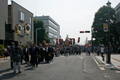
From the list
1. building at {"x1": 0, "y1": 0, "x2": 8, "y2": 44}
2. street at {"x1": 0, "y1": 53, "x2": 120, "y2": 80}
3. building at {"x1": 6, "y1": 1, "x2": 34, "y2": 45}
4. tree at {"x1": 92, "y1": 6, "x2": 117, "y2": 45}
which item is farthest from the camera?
tree at {"x1": 92, "y1": 6, "x2": 117, "y2": 45}

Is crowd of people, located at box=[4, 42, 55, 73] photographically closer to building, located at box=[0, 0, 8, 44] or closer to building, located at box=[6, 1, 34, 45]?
building, located at box=[0, 0, 8, 44]

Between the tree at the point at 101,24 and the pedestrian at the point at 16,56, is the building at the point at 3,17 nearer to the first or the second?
the pedestrian at the point at 16,56

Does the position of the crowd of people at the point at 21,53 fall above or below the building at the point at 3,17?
below

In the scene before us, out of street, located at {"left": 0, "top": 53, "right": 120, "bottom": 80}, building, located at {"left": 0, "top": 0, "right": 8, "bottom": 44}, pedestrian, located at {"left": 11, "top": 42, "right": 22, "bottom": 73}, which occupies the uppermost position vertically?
building, located at {"left": 0, "top": 0, "right": 8, "bottom": 44}

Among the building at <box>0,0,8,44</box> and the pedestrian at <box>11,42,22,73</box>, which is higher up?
the building at <box>0,0,8,44</box>

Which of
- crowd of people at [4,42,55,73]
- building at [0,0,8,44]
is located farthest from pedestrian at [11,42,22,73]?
building at [0,0,8,44]

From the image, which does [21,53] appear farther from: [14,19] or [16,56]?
[14,19]

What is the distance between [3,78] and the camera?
838 cm

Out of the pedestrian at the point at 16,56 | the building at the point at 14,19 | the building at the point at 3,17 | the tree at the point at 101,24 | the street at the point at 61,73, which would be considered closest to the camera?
the street at the point at 61,73

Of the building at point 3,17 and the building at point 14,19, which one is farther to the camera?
the building at point 14,19

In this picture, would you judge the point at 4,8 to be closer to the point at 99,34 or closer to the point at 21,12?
the point at 21,12

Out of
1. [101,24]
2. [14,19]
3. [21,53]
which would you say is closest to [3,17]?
[14,19]

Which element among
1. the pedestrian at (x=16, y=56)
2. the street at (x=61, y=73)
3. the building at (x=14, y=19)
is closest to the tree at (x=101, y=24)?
the building at (x=14, y=19)

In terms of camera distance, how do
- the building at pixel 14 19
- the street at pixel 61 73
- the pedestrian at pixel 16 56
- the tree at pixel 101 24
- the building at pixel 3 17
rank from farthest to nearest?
the tree at pixel 101 24, the building at pixel 14 19, the building at pixel 3 17, the pedestrian at pixel 16 56, the street at pixel 61 73
